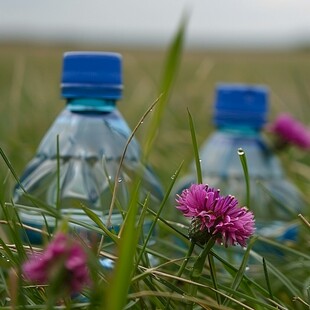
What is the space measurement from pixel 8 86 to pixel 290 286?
13.0 feet

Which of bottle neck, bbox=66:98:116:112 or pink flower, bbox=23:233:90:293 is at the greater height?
bottle neck, bbox=66:98:116:112

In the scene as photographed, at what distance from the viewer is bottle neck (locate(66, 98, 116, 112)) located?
1.09 metres

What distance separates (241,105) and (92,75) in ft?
1.54

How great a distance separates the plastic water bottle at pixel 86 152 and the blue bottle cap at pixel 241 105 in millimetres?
353

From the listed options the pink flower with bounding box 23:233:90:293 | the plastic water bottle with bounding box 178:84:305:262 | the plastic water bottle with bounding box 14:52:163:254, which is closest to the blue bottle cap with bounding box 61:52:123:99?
the plastic water bottle with bounding box 14:52:163:254

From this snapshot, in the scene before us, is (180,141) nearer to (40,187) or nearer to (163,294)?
(40,187)

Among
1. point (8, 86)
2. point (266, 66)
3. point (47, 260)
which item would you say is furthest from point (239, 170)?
point (266, 66)

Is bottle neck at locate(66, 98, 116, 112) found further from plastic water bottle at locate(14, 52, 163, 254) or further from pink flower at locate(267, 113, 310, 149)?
pink flower at locate(267, 113, 310, 149)

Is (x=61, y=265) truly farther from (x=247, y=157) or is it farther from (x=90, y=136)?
(x=247, y=157)

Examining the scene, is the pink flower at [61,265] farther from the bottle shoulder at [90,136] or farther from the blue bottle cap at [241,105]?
the blue bottle cap at [241,105]

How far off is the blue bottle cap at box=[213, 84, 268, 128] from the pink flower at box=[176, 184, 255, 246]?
2.52 ft

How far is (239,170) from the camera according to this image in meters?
1.41

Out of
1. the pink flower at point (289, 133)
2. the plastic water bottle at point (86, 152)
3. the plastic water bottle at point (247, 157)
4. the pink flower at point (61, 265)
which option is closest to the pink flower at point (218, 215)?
the pink flower at point (61, 265)

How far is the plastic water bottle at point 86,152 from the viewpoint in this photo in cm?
101
